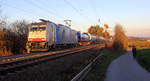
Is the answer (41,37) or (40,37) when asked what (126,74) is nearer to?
(41,37)

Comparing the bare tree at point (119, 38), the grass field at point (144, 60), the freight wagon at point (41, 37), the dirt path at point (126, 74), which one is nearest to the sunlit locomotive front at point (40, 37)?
the freight wagon at point (41, 37)

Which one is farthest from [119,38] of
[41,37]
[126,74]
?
[126,74]

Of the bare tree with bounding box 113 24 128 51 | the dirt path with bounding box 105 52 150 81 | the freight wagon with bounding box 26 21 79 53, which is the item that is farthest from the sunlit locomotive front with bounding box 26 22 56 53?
the bare tree with bounding box 113 24 128 51

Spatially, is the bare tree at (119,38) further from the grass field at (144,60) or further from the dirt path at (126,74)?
the dirt path at (126,74)

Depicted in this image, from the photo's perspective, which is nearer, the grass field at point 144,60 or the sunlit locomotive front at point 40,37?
the grass field at point 144,60

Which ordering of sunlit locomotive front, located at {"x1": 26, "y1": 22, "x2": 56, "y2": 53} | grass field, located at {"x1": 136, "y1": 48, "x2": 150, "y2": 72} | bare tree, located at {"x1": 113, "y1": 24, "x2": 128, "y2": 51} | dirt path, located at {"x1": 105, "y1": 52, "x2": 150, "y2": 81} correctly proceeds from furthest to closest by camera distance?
1. bare tree, located at {"x1": 113, "y1": 24, "x2": 128, "y2": 51}
2. sunlit locomotive front, located at {"x1": 26, "y1": 22, "x2": 56, "y2": 53}
3. grass field, located at {"x1": 136, "y1": 48, "x2": 150, "y2": 72}
4. dirt path, located at {"x1": 105, "y1": 52, "x2": 150, "y2": 81}

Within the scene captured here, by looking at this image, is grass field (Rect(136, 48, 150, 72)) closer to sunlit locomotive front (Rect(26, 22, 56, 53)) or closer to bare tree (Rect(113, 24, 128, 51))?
sunlit locomotive front (Rect(26, 22, 56, 53))

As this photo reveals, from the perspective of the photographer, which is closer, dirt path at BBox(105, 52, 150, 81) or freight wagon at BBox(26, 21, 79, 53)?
dirt path at BBox(105, 52, 150, 81)

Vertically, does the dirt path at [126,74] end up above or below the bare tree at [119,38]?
below

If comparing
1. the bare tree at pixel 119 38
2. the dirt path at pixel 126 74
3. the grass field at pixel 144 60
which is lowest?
the grass field at pixel 144 60

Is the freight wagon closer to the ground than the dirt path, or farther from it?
farther from it

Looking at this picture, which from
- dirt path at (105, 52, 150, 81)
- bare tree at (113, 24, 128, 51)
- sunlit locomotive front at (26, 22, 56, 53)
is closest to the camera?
dirt path at (105, 52, 150, 81)

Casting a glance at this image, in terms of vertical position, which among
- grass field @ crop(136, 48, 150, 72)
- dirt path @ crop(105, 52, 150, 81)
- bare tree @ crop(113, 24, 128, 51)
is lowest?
grass field @ crop(136, 48, 150, 72)

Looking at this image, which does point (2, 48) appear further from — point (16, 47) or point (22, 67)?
point (22, 67)
